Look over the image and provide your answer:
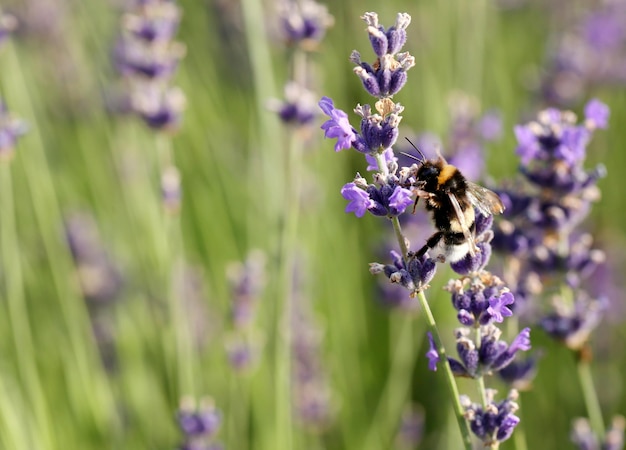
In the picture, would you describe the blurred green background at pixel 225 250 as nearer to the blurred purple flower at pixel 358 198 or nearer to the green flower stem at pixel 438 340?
the green flower stem at pixel 438 340

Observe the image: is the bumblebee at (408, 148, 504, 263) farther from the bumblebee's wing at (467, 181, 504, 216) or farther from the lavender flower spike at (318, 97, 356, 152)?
the lavender flower spike at (318, 97, 356, 152)

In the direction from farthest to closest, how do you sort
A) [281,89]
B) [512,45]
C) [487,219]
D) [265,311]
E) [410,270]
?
[512,45] → [281,89] → [265,311] → [487,219] → [410,270]

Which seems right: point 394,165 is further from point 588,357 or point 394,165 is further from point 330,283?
point 330,283

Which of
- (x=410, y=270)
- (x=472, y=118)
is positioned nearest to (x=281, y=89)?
(x=472, y=118)

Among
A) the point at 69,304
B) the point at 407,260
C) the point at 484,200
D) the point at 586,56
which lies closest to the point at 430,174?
the point at 484,200

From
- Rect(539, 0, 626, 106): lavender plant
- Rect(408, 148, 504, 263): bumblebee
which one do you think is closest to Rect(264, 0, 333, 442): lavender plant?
Rect(408, 148, 504, 263): bumblebee
